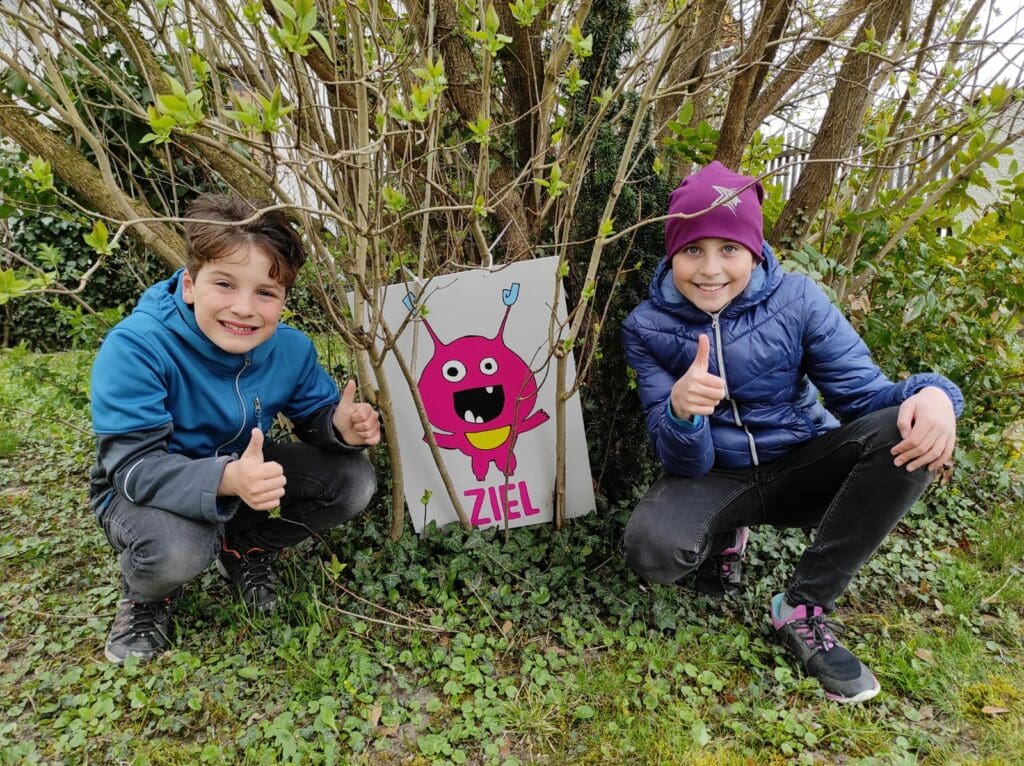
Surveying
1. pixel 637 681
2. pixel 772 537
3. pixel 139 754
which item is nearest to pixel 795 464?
pixel 772 537

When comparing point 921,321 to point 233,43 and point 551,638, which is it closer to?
point 551,638

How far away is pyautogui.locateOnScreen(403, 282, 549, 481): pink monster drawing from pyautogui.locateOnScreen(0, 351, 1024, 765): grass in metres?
0.34

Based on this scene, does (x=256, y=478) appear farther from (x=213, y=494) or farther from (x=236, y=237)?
(x=236, y=237)

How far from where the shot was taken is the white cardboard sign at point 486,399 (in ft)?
7.33

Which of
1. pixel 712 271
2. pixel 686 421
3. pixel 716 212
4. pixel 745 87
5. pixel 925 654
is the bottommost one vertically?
pixel 925 654

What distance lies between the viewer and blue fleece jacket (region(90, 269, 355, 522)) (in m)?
1.80

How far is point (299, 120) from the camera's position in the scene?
47.6 inches

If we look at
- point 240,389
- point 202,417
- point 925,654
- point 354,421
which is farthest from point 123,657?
point 925,654

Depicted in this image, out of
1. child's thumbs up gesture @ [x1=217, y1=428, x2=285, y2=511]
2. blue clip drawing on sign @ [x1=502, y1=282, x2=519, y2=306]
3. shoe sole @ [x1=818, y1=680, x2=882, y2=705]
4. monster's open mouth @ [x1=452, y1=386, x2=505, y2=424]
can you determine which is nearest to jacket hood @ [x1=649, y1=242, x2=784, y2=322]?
blue clip drawing on sign @ [x1=502, y1=282, x2=519, y2=306]

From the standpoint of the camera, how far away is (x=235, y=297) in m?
1.87

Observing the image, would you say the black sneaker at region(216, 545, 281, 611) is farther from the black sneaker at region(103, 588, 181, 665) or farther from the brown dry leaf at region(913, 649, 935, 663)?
the brown dry leaf at region(913, 649, 935, 663)

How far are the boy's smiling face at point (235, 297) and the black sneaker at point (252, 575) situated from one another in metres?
0.80

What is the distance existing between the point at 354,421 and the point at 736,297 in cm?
132

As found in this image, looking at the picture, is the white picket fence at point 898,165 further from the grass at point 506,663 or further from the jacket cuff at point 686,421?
the grass at point 506,663
